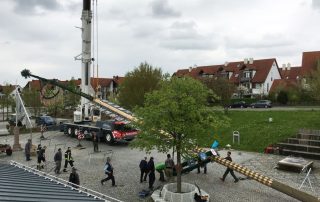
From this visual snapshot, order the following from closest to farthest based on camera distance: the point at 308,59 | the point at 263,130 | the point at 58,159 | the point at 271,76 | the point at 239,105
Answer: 1. the point at 58,159
2. the point at 263,130
3. the point at 239,105
4. the point at 308,59
5. the point at 271,76

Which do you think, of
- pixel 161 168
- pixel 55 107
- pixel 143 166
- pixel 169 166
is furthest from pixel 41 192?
pixel 55 107

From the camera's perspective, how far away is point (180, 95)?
16.3 m

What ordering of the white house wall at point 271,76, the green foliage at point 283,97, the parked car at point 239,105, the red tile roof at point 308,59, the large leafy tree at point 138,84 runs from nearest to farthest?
the large leafy tree at point 138,84 → the green foliage at point 283,97 → the parked car at point 239,105 → the red tile roof at point 308,59 → the white house wall at point 271,76

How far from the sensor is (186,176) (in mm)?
20484

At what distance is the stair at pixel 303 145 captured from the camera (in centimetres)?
2444

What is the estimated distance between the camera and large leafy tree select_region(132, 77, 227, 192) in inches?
631

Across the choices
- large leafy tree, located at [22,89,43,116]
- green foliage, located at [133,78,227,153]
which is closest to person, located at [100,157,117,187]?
green foliage, located at [133,78,227,153]

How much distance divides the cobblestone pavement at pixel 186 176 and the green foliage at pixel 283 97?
1439 inches

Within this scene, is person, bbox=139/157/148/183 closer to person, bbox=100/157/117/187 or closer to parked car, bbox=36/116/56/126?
person, bbox=100/157/117/187

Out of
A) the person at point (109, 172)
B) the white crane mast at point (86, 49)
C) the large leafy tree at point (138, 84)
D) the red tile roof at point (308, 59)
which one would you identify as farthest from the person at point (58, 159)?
the red tile roof at point (308, 59)

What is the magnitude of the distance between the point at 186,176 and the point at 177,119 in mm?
5825

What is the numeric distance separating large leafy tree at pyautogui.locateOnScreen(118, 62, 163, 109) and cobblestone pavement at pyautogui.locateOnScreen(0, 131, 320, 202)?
46.2 ft

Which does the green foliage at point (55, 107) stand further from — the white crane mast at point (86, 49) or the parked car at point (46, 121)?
the white crane mast at point (86, 49)

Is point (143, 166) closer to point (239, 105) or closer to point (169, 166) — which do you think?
point (169, 166)
